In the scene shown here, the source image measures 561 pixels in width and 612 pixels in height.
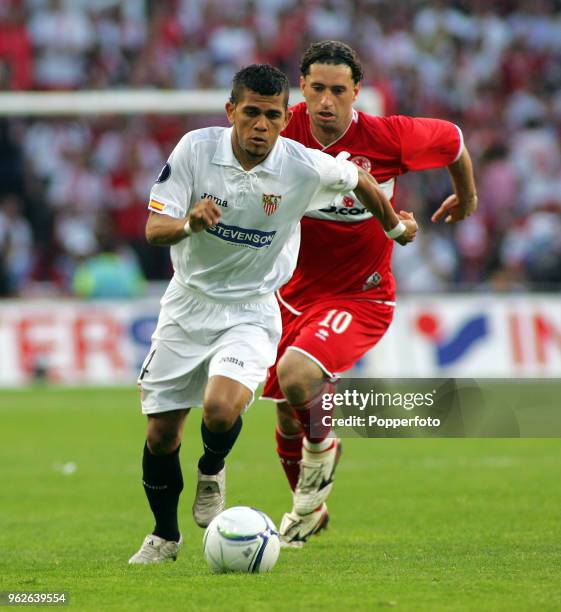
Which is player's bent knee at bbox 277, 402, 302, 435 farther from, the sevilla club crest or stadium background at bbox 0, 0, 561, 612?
the sevilla club crest

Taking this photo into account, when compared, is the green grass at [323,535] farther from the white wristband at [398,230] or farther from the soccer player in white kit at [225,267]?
the white wristband at [398,230]

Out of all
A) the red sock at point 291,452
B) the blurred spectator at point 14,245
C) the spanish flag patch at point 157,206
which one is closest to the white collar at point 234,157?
the spanish flag patch at point 157,206

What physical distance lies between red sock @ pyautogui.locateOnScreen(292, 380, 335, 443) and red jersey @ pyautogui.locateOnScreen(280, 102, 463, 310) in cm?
81

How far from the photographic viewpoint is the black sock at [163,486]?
22.4 ft

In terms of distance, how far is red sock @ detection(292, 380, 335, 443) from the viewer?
7.42m

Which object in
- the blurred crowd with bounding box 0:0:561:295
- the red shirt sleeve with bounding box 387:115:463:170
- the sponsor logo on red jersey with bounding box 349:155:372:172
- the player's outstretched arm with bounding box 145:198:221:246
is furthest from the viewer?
the blurred crowd with bounding box 0:0:561:295

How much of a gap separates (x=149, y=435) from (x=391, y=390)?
4.16 feet

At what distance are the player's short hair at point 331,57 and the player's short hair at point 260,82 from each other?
1.21 meters

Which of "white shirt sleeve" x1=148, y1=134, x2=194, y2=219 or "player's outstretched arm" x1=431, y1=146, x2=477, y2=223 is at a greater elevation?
"white shirt sleeve" x1=148, y1=134, x2=194, y2=219

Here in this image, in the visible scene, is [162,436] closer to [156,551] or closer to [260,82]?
[156,551]

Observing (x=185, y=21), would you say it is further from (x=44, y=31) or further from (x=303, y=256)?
(x=303, y=256)

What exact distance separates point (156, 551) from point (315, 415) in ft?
4.20

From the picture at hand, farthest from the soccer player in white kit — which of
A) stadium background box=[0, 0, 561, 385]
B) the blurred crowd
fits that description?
the blurred crowd

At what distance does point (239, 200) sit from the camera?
657cm
